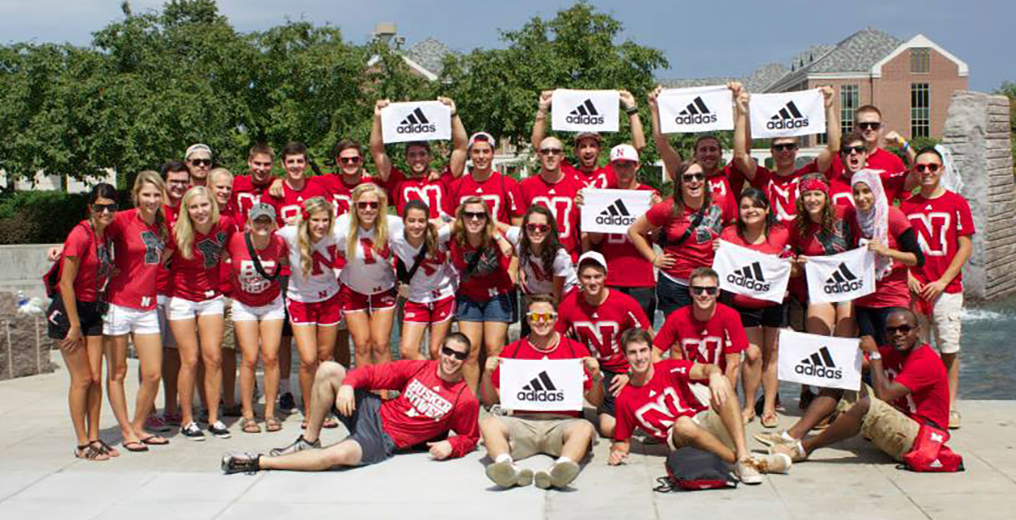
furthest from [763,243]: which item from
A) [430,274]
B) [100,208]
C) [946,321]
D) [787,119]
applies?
[100,208]

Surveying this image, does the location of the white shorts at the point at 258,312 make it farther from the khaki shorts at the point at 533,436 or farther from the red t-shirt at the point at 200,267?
the khaki shorts at the point at 533,436

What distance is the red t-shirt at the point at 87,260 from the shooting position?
24.0 ft

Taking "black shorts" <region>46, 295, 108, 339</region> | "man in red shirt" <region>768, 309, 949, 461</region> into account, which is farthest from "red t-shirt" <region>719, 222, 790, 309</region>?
"black shorts" <region>46, 295, 108, 339</region>

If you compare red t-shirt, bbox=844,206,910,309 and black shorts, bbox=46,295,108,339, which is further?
red t-shirt, bbox=844,206,910,309

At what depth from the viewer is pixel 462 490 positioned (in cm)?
667

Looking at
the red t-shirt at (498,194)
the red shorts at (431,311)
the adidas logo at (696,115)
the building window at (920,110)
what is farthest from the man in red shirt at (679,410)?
the building window at (920,110)

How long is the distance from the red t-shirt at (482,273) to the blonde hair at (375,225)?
59 cm

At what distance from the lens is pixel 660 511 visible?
6.18m

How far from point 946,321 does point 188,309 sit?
5922 mm

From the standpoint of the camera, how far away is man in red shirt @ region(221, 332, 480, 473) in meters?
7.10

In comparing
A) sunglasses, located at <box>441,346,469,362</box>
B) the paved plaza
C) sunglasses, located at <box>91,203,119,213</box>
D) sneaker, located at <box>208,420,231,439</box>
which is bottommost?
the paved plaza

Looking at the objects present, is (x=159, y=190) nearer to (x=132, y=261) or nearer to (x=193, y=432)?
(x=132, y=261)

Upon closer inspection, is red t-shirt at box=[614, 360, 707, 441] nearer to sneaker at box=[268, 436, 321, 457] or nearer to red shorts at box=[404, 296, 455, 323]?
red shorts at box=[404, 296, 455, 323]

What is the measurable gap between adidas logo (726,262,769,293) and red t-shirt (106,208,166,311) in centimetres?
436
